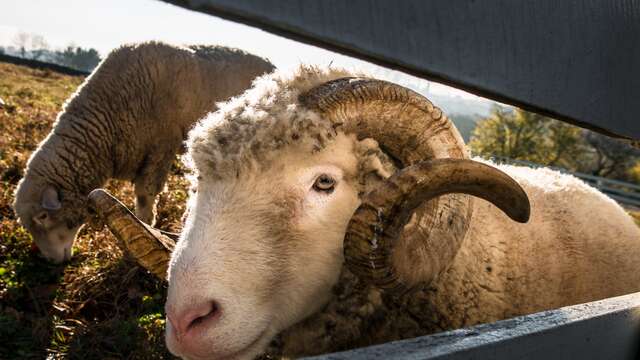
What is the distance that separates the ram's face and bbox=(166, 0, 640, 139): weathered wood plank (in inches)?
36.8

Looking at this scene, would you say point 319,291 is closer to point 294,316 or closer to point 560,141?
point 294,316

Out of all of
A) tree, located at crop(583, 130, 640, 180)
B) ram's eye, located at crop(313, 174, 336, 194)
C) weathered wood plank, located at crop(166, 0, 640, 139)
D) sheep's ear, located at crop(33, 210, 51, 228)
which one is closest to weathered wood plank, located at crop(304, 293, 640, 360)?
weathered wood plank, located at crop(166, 0, 640, 139)

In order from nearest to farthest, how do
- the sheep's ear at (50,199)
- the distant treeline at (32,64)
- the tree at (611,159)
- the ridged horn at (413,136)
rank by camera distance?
the ridged horn at (413,136) < the sheep's ear at (50,199) < the distant treeline at (32,64) < the tree at (611,159)

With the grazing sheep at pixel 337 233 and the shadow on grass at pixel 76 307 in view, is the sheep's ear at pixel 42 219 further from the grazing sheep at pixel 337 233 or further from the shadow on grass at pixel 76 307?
the grazing sheep at pixel 337 233

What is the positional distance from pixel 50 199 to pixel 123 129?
1.38m

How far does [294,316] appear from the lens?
1884 millimetres

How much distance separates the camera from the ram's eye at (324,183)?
1.88 metres

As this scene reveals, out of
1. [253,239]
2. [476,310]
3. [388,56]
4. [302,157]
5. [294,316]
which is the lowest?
[294,316]

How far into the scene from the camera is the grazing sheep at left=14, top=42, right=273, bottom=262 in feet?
17.6

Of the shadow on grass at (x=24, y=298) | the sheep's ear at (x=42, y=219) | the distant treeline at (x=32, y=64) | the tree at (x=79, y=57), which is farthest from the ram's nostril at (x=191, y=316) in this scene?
the tree at (x=79, y=57)

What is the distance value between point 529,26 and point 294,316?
1.39m

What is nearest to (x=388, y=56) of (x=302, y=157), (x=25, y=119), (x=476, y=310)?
(x=302, y=157)

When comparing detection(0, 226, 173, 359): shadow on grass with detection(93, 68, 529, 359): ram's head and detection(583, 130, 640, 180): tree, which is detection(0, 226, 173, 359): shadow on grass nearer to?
detection(93, 68, 529, 359): ram's head

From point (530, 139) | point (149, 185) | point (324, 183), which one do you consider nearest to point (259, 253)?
point (324, 183)
